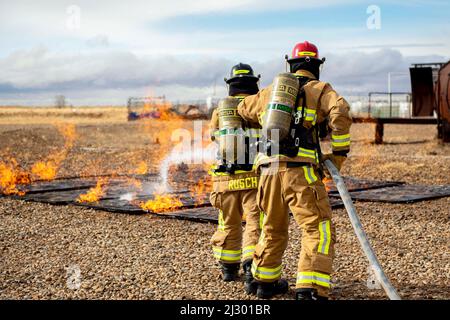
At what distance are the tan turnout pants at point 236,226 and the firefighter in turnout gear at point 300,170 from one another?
0.51 metres

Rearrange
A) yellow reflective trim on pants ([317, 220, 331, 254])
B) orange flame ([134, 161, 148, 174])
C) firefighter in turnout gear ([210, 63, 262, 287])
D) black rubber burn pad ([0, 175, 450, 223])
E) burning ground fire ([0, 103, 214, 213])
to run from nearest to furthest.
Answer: yellow reflective trim on pants ([317, 220, 331, 254]), firefighter in turnout gear ([210, 63, 262, 287]), black rubber burn pad ([0, 175, 450, 223]), burning ground fire ([0, 103, 214, 213]), orange flame ([134, 161, 148, 174])

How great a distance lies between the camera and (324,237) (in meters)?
5.01

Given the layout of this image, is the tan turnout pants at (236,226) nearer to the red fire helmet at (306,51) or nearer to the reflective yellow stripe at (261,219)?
the reflective yellow stripe at (261,219)

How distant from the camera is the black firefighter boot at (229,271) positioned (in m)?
6.02

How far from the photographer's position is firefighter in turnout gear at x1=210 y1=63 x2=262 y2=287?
6.02 m

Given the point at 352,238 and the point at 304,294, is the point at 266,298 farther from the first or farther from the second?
the point at 352,238

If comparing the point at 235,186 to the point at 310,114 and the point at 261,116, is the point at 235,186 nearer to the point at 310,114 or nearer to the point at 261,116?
the point at 261,116

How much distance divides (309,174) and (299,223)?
16.2 inches

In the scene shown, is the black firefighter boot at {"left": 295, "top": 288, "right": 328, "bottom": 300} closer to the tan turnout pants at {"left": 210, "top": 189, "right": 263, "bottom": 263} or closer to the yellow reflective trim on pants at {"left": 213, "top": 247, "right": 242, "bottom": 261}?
the tan turnout pants at {"left": 210, "top": 189, "right": 263, "bottom": 263}

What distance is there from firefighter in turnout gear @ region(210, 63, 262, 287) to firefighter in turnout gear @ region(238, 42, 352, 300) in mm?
568

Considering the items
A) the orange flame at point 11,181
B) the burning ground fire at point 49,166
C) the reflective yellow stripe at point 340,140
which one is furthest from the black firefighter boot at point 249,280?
the burning ground fire at point 49,166

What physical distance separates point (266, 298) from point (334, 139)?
4.83 feet

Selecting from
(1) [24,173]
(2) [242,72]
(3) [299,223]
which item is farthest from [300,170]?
(1) [24,173]

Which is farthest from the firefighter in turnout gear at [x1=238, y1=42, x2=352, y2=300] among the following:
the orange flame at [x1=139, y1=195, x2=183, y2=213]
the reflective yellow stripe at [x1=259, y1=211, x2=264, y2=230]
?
the orange flame at [x1=139, y1=195, x2=183, y2=213]
